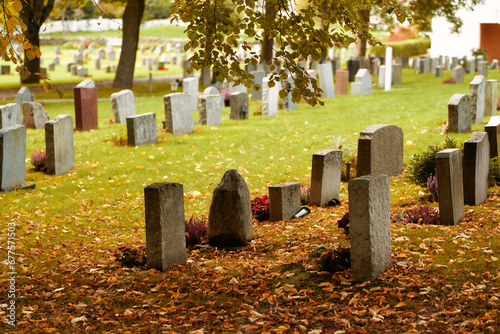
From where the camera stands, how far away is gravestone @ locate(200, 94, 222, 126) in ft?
59.3

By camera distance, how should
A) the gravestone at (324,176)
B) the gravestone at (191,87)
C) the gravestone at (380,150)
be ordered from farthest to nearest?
the gravestone at (191,87)
the gravestone at (380,150)
the gravestone at (324,176)

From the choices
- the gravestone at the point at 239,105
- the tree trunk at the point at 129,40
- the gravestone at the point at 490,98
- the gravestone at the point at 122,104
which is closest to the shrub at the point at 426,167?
the gravestone at the point at 490,98

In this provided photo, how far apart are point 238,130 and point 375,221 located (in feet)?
37.0

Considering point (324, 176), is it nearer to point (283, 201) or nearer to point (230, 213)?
point (283, 201)

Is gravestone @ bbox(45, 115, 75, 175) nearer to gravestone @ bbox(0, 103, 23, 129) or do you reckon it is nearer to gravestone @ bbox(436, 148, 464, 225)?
gravestone @ bbox(0, 103, 23, 129)

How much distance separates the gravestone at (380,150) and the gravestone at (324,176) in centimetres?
51

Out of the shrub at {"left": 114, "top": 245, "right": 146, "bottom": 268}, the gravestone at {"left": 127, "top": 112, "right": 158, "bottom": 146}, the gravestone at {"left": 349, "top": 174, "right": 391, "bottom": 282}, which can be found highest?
the gravestone at {"left": 127, "top": 112, "right": 158, "bottom": 146}

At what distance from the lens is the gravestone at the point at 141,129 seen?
599 inches

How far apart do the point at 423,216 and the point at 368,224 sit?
8.51ft

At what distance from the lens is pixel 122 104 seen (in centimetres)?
1925

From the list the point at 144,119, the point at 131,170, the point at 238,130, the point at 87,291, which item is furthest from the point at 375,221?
the point at 238,130

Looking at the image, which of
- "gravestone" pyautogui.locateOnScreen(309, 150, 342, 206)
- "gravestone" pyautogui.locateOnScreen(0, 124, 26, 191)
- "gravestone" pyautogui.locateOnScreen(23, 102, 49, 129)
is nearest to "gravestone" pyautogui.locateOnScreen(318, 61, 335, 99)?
"gravestone" pyautogui.locateOnScreen(23, 102, 49, 129)

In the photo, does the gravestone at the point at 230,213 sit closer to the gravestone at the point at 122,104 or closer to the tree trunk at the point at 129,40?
the gravestone at the point at 122,104

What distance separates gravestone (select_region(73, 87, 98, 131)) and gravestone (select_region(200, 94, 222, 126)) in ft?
10.2
